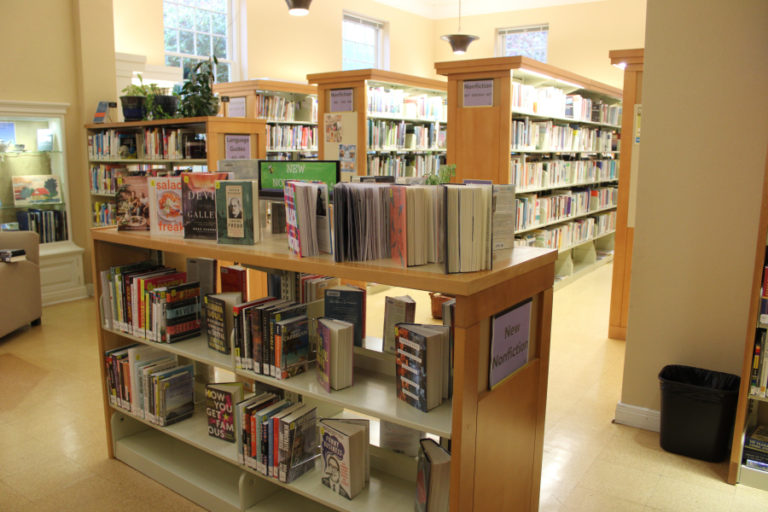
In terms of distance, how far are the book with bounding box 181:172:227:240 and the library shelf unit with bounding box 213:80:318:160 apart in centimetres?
518

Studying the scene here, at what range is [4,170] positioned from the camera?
609 centimetres

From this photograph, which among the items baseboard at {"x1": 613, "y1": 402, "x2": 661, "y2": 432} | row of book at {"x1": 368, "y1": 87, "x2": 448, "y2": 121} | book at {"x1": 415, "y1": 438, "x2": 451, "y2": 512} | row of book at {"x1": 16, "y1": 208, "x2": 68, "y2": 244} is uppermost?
row of book at {"x1": 368, "y1": 87, "x2": 448, "y2": 121}

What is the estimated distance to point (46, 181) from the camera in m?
6.37

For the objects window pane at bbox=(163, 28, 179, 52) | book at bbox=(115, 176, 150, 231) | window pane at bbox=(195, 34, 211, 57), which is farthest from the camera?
window pane at bbox=(195, 34, 211, 57)

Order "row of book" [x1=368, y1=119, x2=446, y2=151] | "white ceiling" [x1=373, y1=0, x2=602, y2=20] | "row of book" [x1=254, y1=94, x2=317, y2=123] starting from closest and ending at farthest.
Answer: "row of book" [x1=368, y1=119, x2=446, y2=151]
"row of book" [x1=254, y1=94, x2=317, y2=123]
"white ceiling" [x1=373, y1=0, x2=602, y2=20]

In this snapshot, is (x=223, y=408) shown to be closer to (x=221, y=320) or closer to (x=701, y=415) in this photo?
(x=221, y=320)

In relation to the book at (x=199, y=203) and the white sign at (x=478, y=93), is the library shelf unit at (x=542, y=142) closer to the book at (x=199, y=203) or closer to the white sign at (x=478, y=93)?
the white sign at (x=478, y=93)

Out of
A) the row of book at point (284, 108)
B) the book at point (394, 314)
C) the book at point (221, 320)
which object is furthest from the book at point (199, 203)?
the row of book at point (284, 108)

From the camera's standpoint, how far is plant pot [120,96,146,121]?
6121 millimetres

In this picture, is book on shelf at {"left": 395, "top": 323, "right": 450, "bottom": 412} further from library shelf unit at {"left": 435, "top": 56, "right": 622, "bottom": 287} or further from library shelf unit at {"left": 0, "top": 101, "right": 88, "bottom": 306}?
library shelf unit at {"left": 0, "top": 101, "right": 88, "bottom": 306}

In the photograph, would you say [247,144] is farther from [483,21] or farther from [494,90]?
[483,21]

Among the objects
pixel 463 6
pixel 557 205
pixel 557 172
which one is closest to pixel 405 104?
pixel 557 172


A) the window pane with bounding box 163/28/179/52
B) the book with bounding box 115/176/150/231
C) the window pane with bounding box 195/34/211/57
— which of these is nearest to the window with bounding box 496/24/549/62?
the window pane with bounding box 195/34/211/57

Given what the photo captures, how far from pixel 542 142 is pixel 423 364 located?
522cm
